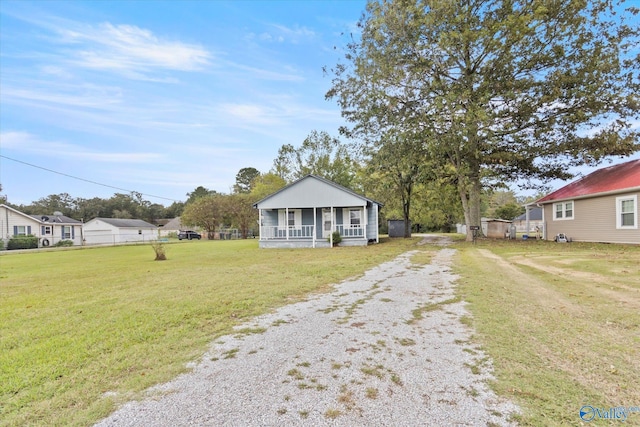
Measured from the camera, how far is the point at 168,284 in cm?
742

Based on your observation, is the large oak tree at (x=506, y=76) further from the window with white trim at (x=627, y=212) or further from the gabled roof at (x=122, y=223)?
the gabled roof at (x=122, y=223)

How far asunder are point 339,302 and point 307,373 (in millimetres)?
2687

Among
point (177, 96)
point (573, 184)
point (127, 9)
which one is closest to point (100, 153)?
point (177, 96)

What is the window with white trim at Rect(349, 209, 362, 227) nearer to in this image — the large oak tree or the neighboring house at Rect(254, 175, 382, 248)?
the neighboring house at Rect(254, 175, 382, 248)

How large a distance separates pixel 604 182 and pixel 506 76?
22.9 ft

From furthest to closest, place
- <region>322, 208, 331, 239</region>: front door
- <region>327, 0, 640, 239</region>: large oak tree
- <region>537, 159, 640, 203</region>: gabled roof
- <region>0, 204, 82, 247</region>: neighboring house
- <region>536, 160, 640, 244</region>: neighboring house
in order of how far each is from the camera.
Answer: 1. <region>0, 204, 82, 247</region>: neighboring house
2. <region>322, 208, 331, 239</region>: front door
3. <region>327, 0, 640, 239</region>: large oak tree
4. <region>537, 159, 640, 203</region>: gabled roof
5. <region>536, 160, 640, 244</region>: neighboring house

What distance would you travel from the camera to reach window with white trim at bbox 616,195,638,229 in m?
13.1

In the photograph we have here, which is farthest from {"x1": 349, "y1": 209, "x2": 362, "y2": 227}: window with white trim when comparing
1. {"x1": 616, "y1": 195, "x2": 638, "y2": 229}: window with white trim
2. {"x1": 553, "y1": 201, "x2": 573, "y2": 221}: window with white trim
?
{"x1": 616, "y1": 195, "x2": 638, "y2": 229}: window with white trim

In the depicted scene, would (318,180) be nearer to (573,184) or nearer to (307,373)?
(573,184)

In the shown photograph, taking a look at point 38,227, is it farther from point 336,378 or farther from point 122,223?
point 336,378

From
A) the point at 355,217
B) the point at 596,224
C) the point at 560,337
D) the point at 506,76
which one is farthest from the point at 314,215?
the point at 560,337

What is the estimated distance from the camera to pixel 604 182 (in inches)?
599

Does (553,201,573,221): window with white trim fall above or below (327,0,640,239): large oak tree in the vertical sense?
below

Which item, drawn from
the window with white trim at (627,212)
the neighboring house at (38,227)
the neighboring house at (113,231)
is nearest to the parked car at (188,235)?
the neighboring house at (113,231)
